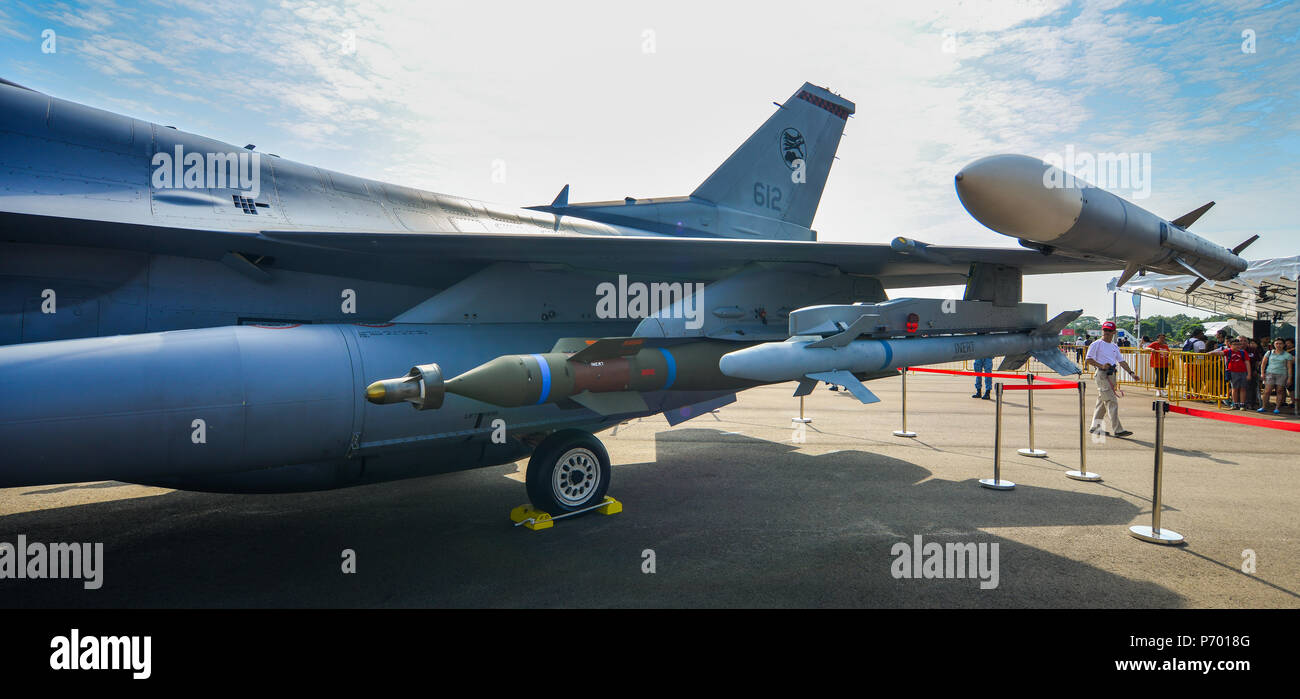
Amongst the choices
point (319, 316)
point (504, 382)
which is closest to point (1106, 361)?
point (504, 382)

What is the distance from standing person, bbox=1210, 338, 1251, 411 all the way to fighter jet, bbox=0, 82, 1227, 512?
422 inches

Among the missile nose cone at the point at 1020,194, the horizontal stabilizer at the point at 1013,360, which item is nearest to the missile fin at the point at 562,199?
the missile nose cone at the point at 1020,194

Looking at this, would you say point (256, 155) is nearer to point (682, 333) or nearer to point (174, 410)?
point (174, 410)

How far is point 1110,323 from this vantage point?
984 centimetres

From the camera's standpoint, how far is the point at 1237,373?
14.5m

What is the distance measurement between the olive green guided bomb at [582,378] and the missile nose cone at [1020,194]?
99.0 inches

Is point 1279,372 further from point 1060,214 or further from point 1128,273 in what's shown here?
point 1060,214

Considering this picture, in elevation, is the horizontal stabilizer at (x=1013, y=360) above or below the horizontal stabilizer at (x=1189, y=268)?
below

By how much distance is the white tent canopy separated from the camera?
18219mm

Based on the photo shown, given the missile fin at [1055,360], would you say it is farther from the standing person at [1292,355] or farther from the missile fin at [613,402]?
the standing person at [1292,355]

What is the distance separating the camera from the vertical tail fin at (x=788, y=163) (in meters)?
9.56

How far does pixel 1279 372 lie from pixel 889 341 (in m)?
13.7

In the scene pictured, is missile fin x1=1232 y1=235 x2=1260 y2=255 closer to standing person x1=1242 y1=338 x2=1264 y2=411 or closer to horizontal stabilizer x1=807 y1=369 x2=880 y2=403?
horizontal stabilizer x1=807 y1=369 x2=880 y2=403
